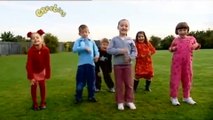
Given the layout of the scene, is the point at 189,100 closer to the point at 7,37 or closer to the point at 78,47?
the point at 78,47

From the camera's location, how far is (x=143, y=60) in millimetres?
10023

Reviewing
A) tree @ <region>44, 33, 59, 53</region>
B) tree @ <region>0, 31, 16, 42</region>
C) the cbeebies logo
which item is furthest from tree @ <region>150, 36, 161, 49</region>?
the cbeebies logo

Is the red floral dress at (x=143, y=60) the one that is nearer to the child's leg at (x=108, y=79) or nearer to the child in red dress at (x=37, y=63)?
the child's leg at (x=108, y=79)

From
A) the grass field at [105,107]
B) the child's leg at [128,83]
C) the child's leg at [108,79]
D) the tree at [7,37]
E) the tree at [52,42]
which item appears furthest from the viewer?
the tree at [7,37]

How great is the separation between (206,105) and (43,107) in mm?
3308

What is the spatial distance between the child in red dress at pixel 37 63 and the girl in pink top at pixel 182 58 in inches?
102

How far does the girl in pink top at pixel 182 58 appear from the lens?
8398mm

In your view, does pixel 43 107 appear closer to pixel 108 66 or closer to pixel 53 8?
pixel 108 66

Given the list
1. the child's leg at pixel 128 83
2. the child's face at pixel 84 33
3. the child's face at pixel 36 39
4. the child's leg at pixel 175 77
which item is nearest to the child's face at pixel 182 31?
the child's leg at pixel 175 77

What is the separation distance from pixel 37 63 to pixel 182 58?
9.67 feet

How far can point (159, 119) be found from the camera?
7367mm

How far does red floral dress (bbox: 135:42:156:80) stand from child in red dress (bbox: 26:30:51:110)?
2605 mm

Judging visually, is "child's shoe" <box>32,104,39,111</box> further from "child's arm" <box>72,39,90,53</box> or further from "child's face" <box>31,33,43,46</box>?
"child's arm" <box>72,39,90,53</box>

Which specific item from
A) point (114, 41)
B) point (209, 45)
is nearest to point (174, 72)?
point (114, 41)
